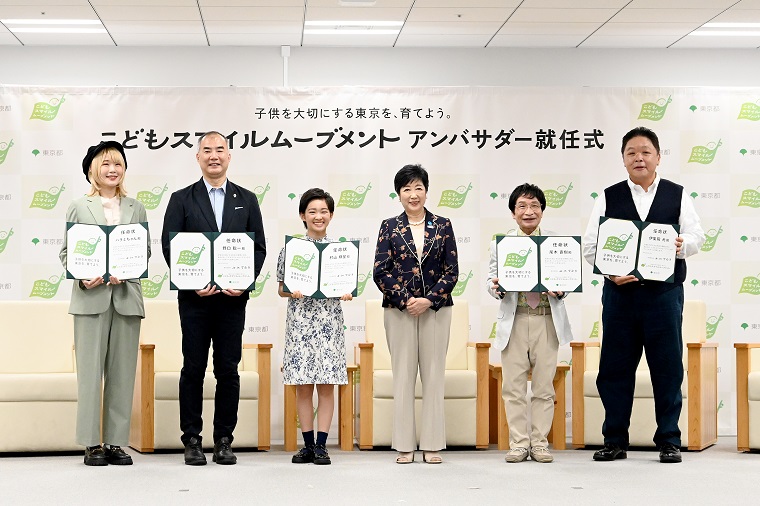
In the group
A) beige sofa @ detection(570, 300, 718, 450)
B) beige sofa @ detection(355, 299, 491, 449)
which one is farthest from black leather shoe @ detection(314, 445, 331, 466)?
beige sofa @ detection(570, 300, 718, 450)

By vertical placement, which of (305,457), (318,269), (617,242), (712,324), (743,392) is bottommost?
(305,457)

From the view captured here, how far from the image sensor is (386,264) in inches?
202

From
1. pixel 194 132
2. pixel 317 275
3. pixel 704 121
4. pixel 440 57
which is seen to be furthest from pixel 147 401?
pixel 704 121

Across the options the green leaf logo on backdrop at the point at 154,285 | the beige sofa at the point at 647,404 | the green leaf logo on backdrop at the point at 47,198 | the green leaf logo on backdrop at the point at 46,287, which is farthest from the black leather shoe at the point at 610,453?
the green leaf logo on backdrop at the point at 47,198

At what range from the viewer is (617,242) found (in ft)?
16.5

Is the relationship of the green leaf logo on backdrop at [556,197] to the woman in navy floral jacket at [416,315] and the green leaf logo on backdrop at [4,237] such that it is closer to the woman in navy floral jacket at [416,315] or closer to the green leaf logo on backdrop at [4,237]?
the woman in navy floral jacket at [416,315]

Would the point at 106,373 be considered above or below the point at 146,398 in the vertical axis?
above

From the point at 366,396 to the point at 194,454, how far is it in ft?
4.21

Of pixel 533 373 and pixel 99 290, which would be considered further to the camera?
pixel 533 373

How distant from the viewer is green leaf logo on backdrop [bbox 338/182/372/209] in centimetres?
680

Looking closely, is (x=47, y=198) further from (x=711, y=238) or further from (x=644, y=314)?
(x=711, y=238)

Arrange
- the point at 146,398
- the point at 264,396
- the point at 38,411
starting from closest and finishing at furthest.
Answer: the point at 38,411
the point at 146,398
the point at 264,396

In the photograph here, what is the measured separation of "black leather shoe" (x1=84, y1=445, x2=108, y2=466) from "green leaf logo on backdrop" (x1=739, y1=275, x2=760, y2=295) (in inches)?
185

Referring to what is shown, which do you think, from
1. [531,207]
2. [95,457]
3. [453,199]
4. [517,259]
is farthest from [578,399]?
[95,457]
